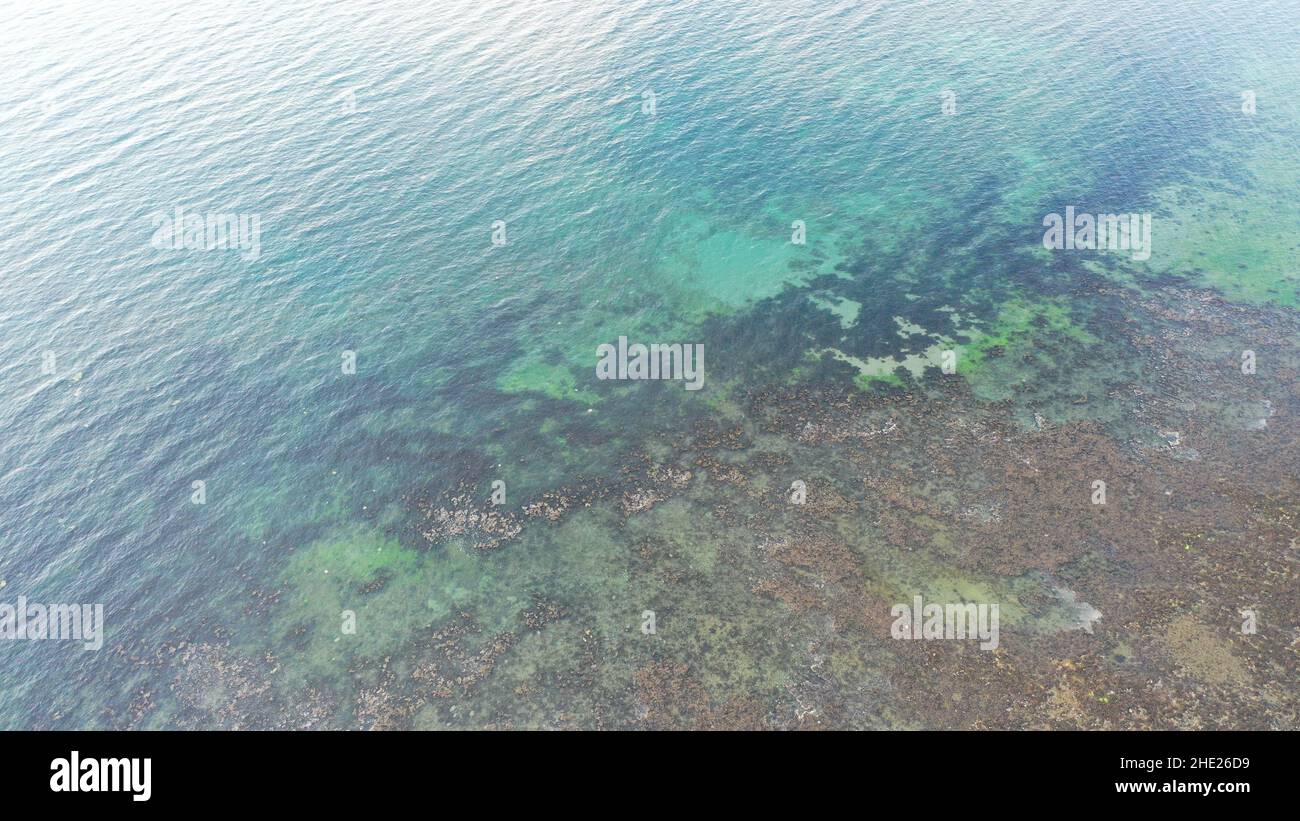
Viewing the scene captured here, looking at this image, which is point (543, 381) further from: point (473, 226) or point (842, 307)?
point (842, 307)

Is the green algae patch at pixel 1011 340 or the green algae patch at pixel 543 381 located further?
the green algae patch at pixel 543 381

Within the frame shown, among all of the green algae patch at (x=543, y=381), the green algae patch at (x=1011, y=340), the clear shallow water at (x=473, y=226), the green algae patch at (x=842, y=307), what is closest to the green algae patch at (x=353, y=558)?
the clear shallow water at (x=473, y=226)

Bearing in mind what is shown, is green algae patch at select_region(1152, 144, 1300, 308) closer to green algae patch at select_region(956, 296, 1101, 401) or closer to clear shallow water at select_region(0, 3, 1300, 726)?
clear shallow water at select_region(0, 3, 1300, 726)

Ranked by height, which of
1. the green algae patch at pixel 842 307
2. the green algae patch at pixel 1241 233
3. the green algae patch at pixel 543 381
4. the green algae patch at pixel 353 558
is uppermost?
the green algae patch at pixel 1241 233

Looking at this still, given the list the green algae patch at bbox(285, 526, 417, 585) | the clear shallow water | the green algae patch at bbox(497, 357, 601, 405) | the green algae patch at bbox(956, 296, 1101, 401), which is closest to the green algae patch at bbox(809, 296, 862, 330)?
the clear shallow water

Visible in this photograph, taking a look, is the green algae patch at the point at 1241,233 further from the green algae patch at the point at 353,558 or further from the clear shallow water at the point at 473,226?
the green algae patch at the point at 353,558

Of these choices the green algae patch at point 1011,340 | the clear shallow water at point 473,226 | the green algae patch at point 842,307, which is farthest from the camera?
Answer: the green algae patch at point 842,307

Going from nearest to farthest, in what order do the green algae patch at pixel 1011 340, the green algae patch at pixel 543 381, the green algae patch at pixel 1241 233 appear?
the green algae patch at pixel 1011 340
the green algae patch at pixel 543 381
the green algae patch at pixel 1241 233

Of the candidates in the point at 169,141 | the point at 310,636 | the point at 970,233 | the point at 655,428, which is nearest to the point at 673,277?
the point at 655,428
